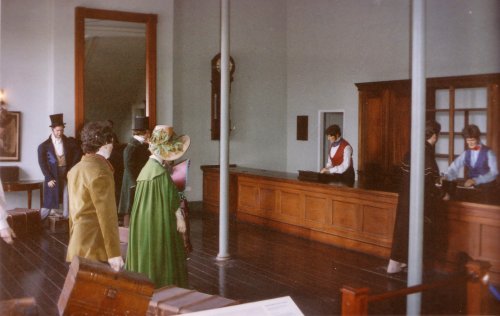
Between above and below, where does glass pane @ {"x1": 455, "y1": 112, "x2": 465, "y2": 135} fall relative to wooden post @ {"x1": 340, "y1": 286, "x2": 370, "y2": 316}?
above

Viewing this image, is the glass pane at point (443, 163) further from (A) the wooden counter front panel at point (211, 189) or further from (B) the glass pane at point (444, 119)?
(A) the wooden counter front panel at point (211, 189)

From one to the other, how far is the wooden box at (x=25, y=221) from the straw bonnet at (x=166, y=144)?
458 cm

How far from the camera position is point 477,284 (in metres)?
2.82

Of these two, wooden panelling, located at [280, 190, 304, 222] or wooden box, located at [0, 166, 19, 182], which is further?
wooden box, located at [0, 166, 19, 182]

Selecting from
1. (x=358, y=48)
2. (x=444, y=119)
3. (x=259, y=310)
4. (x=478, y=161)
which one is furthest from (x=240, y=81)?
(x=259, y=310)

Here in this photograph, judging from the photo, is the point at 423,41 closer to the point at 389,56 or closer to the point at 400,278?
the point at 400,278

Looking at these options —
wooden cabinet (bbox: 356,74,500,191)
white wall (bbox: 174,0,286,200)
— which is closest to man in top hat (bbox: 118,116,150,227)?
wooden cabinet (bbox: 356,74,500,191)

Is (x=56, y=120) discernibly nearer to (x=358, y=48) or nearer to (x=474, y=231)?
(x=358, y=48)

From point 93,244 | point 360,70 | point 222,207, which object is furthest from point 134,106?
point 93,244

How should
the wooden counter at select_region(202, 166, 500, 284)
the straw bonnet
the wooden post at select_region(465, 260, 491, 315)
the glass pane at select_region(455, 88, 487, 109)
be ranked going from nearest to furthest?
the wooden post at select_region(465, 260, 491, 315)
the straw bonnet
the wooden counter at select_region(202, 166, 500, 284)
the glass pane at select_region(455, 88, 487, 109)

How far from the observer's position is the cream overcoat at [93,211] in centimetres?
383

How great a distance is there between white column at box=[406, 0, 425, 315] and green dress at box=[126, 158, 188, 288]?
1.88m

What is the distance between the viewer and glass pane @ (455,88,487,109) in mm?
8852

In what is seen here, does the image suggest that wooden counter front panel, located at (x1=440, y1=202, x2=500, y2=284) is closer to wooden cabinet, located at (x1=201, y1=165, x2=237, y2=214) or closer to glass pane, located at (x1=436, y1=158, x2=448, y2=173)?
glass pane, located at (x1=436, y1=158, x2=448, y2=173)
